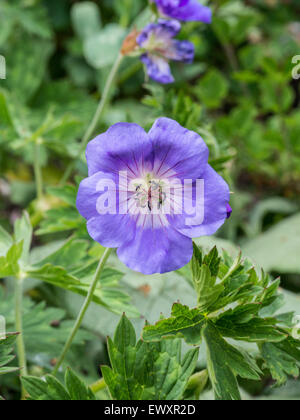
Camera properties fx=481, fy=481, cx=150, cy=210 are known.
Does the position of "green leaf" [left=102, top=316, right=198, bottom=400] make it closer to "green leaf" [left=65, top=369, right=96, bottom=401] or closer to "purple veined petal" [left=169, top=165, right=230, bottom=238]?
"green leaf" [left=65, top=369, right=96, bottom=401]

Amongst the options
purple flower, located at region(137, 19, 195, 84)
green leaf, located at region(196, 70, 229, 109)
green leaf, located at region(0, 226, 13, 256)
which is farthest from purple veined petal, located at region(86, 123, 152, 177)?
green leaf, located at region(196, 70, 229, 109)

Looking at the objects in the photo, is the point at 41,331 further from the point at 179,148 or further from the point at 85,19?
the point at 85,19

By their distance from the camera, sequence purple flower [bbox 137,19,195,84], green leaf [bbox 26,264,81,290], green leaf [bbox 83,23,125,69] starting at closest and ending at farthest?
green leaf [bbox 26,264,81,290] → purple flower [bbox 137,19,195,84] → green leaf [bbox 83,23,125,69]

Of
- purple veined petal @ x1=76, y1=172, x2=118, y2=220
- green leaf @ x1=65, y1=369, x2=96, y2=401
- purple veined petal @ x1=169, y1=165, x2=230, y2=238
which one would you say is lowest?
green leaf @ x1=65, y1=369, x2=96, y2=401

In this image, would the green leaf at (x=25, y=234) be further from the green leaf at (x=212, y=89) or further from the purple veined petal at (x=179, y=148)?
the green leaf at (x=212, y=89)

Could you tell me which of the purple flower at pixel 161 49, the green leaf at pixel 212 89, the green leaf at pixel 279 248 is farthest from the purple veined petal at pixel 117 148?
the green leaf at pixel 212 89

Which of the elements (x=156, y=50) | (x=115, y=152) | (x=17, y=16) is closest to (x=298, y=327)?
(x=115, y=152)

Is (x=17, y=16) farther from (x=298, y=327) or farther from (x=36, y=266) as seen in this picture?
(x=298, y=327)
